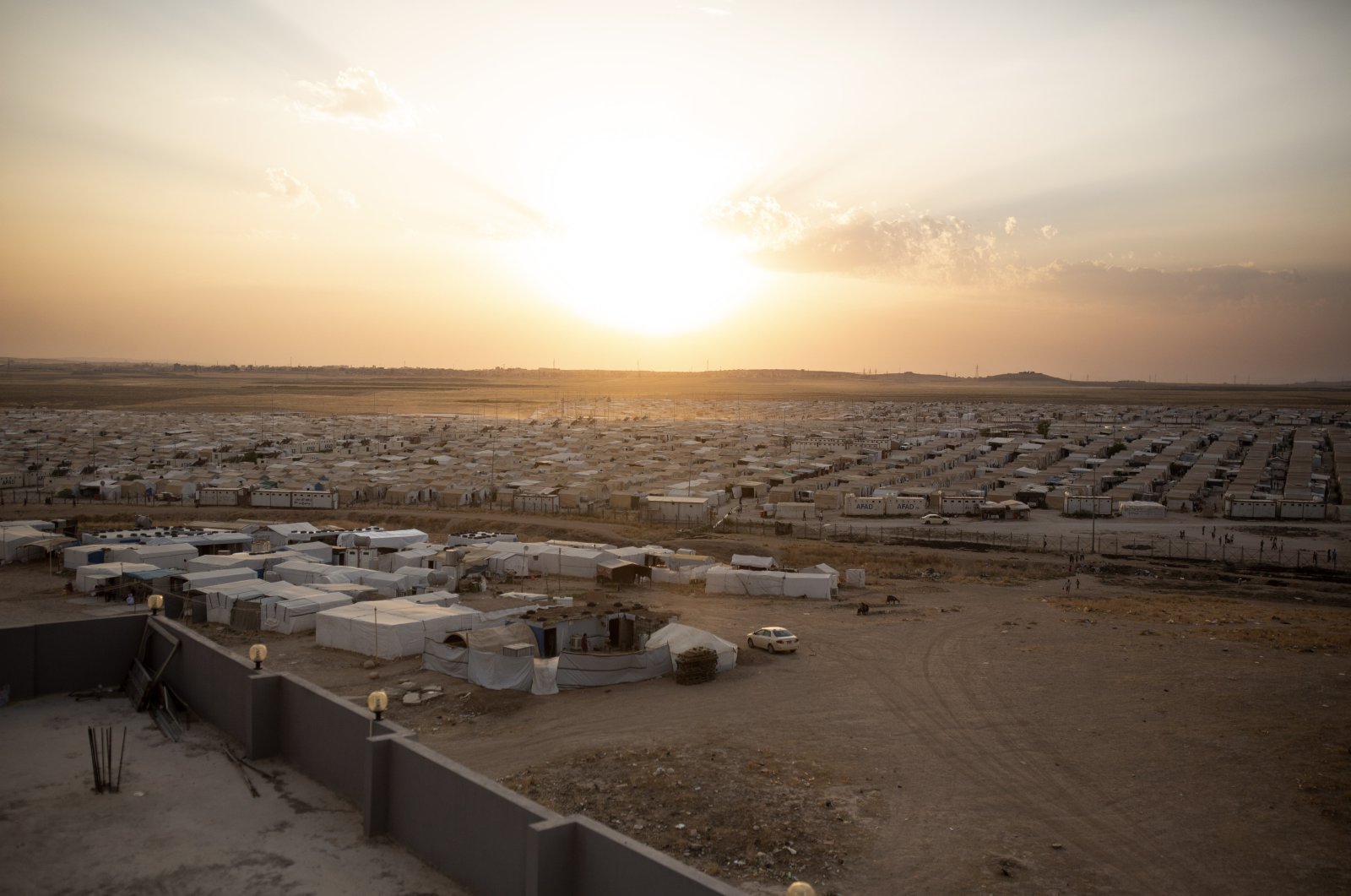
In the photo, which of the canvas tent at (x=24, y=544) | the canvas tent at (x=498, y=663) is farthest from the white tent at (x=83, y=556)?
the canvas tent at (x=498, y=663)

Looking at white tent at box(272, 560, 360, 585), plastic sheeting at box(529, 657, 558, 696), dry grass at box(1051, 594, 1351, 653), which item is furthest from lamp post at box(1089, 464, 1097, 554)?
white tent at box(272, 560, 360, 585)

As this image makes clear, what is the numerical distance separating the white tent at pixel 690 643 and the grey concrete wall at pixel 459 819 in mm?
13164

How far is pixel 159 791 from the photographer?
6.57 metres

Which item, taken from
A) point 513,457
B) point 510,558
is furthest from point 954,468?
point 510,558

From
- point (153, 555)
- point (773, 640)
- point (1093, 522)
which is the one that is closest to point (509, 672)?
point (773, 640)

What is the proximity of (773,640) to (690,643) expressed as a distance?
240 centimetres

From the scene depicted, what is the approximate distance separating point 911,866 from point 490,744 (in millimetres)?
7375

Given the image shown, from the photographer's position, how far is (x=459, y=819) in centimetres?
562

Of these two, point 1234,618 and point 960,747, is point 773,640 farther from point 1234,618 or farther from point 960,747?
point 1234,618

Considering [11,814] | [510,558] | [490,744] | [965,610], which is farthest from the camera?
[510,558]

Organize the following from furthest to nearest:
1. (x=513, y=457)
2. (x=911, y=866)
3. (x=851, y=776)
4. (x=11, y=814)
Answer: (x=513, y=457)
(x=851, y=776)
(x=911, y=866)
(x=11, y=814)

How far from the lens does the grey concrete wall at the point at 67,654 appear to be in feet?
26.7

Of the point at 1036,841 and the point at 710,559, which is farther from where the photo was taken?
the point at 710,559

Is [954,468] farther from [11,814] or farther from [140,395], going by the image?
[140,395]
